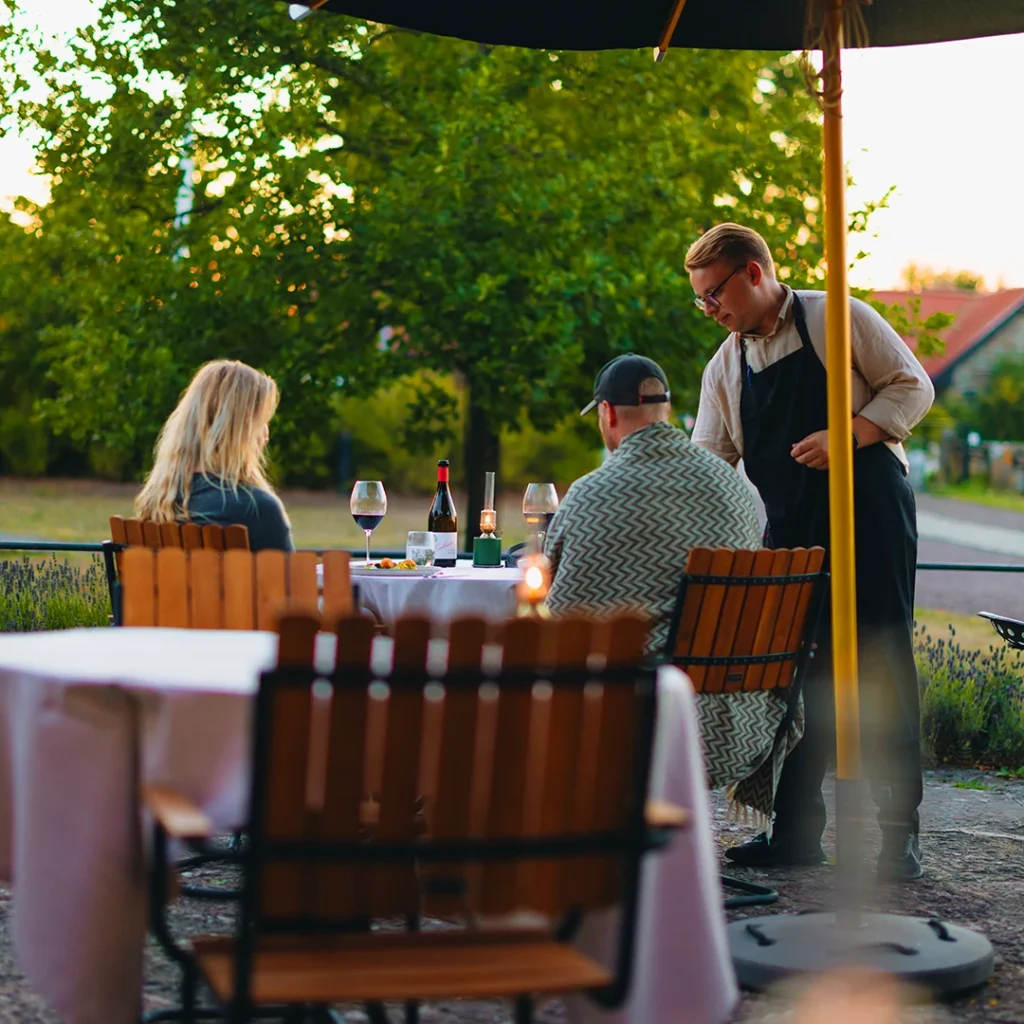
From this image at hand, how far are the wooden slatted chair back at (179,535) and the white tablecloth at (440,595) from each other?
0.50 meters

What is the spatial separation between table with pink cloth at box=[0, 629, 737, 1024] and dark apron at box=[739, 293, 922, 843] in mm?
2224

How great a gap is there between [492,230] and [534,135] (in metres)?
0.75

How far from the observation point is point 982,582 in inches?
1538

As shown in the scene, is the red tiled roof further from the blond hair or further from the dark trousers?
the blond hair

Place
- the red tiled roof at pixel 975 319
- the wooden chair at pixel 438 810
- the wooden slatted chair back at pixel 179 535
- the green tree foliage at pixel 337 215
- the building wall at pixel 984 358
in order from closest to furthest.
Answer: the wooden chair at pixel 438 810, the wooden slatted chair back at pixel 179 535, the green tree foliage at pixel 337 215, the red tiled roof at pixel 975 319, the building wall at pixel 984 358

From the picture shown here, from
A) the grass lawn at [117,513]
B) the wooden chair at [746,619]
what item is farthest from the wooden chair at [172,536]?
the grass lawn at [117,513]

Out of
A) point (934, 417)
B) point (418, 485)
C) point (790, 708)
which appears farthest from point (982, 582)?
point (790, 708)

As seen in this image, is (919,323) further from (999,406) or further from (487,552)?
(999,406)

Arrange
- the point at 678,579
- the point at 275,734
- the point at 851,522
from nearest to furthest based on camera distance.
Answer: the point at 275,734, the point at 851,522, the point at 678,579

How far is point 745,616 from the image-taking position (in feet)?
13.9

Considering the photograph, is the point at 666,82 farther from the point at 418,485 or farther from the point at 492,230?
the point at 418,485

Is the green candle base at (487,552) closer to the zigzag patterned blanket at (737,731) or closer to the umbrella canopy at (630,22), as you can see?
the zigzag patterned blanket at (737,731)

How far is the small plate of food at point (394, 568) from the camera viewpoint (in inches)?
201

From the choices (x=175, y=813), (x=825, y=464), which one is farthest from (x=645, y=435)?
(x=175, y=813)
